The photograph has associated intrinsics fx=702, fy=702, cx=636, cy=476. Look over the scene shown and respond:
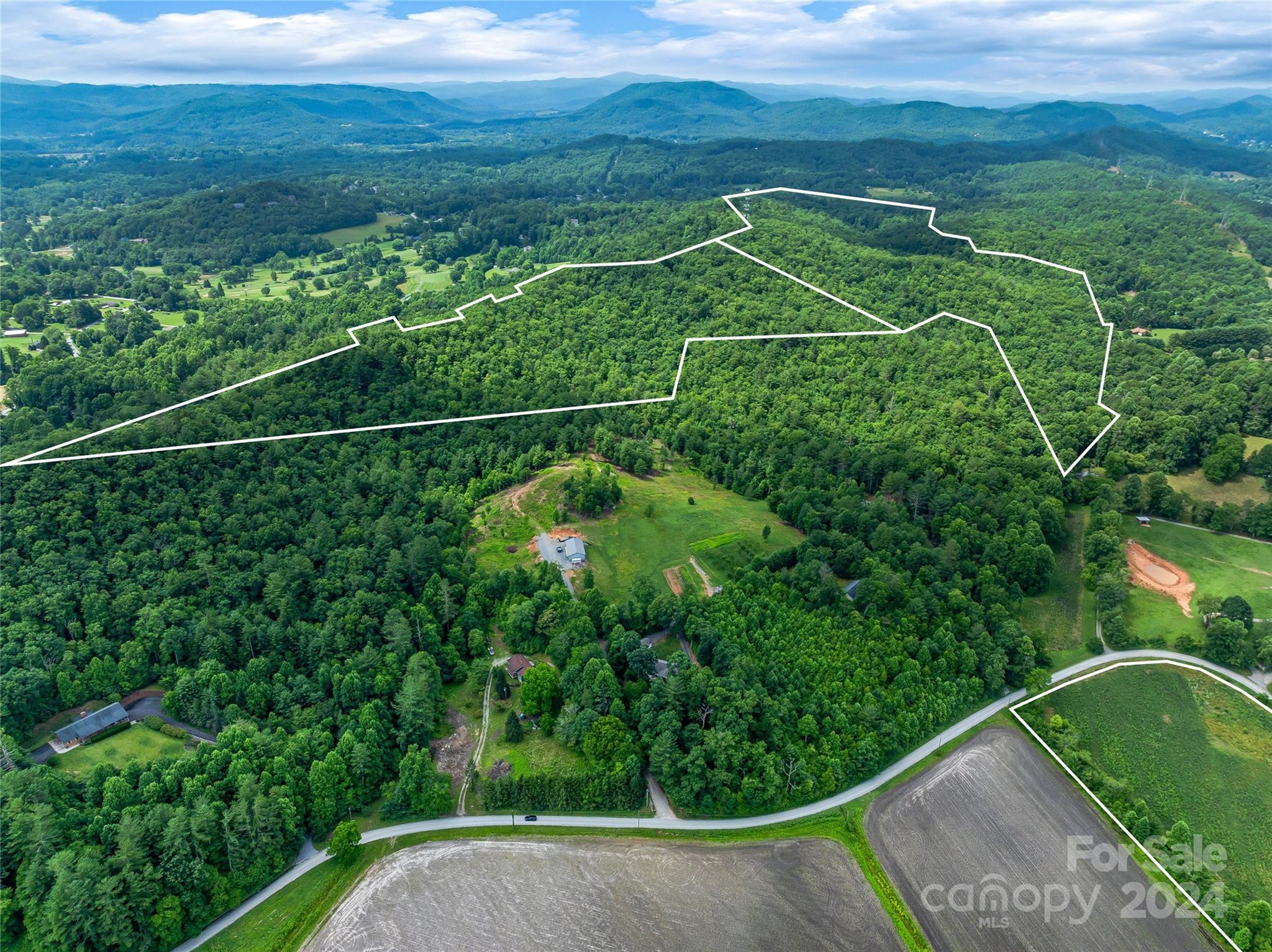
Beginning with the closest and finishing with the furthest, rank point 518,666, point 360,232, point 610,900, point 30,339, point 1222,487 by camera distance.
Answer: point 610,900 → point 518,666 → point 1222,487 → point 30,339 → point 360,232

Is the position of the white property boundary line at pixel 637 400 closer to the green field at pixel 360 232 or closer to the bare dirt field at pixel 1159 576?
the bare dirt field at pixel 1159 576

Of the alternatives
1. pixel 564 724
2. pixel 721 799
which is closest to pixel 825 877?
pixel 721 799

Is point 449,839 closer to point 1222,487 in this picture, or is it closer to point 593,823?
point 593,823

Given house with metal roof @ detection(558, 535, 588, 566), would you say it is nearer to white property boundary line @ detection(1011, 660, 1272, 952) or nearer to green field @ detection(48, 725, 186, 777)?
green field @ detection(48, 725, 186, 777)

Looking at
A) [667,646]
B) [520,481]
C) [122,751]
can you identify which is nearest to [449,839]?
[667,646]

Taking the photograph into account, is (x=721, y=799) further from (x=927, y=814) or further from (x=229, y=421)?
(x=229, y=421)
